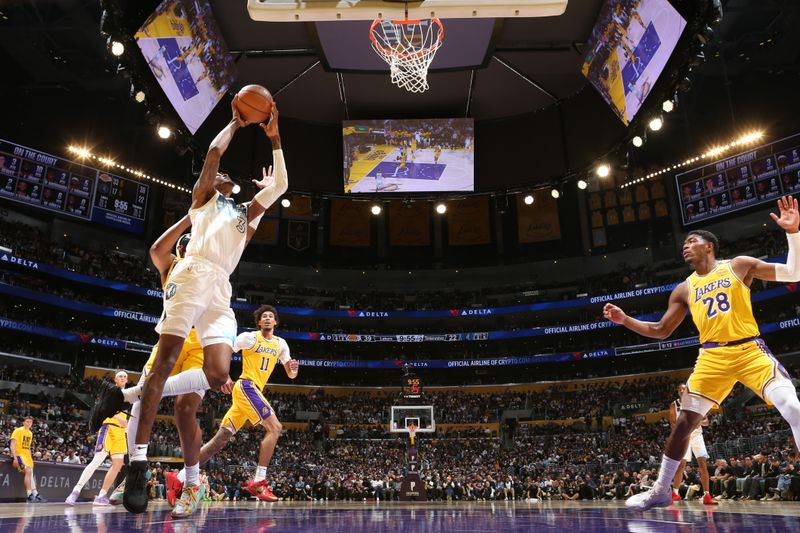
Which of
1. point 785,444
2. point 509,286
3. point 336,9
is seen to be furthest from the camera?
point 509,286

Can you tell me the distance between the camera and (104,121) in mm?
28109

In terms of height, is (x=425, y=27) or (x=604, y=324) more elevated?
(x=425, y=27)

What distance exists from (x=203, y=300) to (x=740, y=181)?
1155 inches

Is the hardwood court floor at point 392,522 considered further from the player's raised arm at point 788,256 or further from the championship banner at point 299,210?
the championship banner at point 299,210

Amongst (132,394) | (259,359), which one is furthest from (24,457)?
(132,394)

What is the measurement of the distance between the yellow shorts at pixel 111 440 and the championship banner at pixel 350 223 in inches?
1039

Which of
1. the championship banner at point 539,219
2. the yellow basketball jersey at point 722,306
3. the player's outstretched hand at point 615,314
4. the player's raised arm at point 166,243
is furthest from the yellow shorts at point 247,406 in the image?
the championship banner at point 539,219

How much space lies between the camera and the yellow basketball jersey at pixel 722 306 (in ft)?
15.4

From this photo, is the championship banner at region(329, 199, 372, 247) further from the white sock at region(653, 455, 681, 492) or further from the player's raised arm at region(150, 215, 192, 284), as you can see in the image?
the white sock at region(653, 455, 681, 492)

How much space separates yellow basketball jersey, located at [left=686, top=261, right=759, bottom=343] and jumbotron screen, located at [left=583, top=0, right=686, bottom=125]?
887 cm

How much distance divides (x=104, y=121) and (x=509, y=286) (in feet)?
79.0

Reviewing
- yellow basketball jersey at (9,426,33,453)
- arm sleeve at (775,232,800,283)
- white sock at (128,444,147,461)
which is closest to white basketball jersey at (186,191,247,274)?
white sock at (128,444,147,461)

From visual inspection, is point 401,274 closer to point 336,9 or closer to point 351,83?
point 351,83

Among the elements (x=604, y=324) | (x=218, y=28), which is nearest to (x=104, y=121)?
(x=218, y=28)
